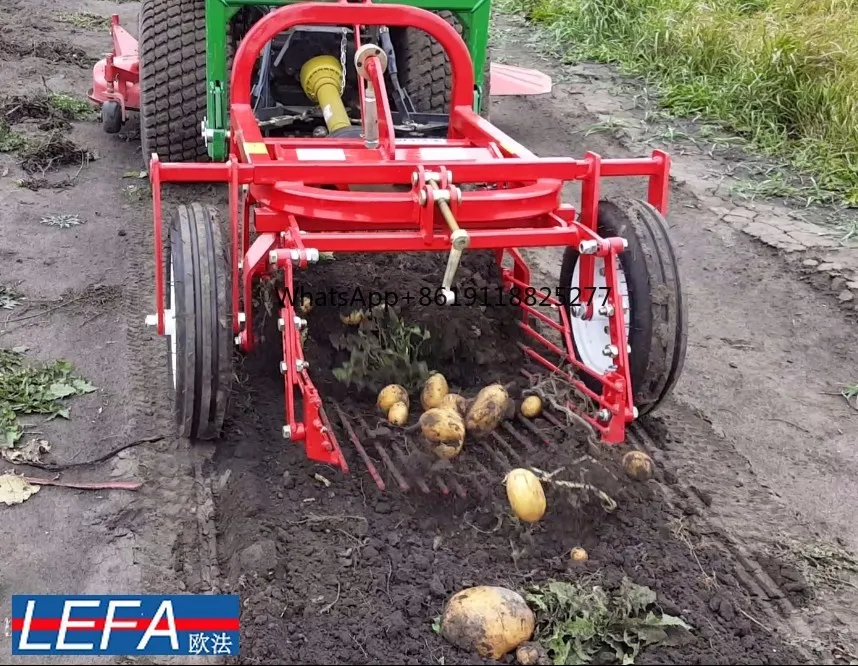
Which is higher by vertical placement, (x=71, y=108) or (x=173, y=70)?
(x=173, y=70)

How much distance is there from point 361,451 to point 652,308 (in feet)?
3.80

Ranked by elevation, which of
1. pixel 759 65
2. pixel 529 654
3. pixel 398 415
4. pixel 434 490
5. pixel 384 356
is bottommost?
pixel 529 654

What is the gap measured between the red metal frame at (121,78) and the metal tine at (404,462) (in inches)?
164

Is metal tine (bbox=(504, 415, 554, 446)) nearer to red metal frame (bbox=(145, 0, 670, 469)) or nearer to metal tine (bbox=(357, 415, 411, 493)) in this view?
red metal frame (bbox=(145, 0, 670, 469))

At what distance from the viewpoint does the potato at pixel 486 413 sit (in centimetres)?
340

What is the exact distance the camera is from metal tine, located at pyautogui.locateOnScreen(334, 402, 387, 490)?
10.6ft

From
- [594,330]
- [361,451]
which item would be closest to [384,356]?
[361,451]

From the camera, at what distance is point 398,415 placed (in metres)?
3.49

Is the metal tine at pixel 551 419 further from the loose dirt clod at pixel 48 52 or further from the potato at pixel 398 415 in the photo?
the loose dirt clod at pixel 48 52

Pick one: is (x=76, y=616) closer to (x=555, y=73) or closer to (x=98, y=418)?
(x=98, y=418)

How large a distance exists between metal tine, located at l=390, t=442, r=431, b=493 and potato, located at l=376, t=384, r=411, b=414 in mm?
188

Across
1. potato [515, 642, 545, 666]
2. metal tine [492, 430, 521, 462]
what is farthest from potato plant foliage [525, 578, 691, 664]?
metal tine [492, 430, 521, 462]

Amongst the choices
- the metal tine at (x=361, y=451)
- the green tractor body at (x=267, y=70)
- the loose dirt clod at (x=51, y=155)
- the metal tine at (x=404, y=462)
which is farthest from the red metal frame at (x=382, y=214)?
the loose dirt clod at (x=51, y=155)

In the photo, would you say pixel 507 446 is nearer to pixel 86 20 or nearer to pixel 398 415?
pixel 398 415
